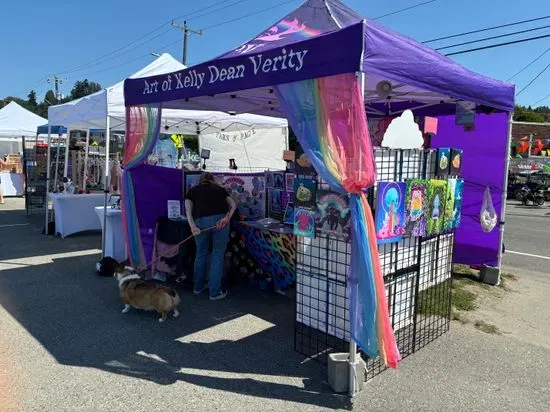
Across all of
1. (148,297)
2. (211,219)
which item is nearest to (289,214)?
(211,219)

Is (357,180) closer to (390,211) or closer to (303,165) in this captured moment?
(390,211)

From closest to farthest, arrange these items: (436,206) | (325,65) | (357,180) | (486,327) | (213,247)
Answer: (357,180), (325,65), (436,206), (486,327), (213,247)

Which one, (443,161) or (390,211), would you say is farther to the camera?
(443,161)

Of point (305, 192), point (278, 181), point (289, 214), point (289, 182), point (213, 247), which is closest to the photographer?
point (305, 192)

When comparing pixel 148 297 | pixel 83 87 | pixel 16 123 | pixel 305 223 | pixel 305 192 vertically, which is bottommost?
pixel 148 297

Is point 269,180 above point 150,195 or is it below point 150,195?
above

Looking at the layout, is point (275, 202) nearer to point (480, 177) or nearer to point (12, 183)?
point (480, 177)

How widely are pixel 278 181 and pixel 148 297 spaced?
6.88 ft

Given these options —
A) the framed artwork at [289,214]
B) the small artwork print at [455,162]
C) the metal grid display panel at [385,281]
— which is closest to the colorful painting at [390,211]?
the metal grid display panel at [385,281]

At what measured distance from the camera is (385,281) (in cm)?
353

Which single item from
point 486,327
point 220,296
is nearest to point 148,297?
point 220,296

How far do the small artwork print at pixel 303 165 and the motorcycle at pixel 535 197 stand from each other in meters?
16.3

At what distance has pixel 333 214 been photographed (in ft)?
11.0

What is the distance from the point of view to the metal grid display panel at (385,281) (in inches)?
140
